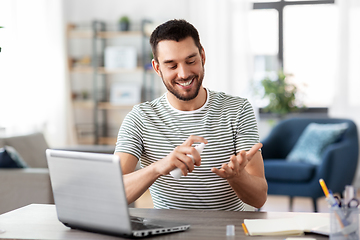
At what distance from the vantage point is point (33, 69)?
4418mm

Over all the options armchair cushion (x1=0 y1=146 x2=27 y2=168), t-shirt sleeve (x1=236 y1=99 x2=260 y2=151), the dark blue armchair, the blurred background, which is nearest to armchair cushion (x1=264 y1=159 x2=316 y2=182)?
the dark blue armchair

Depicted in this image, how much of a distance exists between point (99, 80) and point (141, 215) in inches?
159

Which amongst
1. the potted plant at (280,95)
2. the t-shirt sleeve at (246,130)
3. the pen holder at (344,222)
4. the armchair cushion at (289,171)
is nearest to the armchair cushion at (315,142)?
the armchair cushion at (289,171)

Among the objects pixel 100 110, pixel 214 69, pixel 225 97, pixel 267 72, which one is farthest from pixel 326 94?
pixel 225 97

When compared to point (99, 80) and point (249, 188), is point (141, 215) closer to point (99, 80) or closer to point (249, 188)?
point (249, 188)

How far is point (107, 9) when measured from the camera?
5215mm

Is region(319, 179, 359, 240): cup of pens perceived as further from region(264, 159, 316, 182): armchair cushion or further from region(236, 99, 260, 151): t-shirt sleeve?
region(264, 159, 316, 182): armchair cushion

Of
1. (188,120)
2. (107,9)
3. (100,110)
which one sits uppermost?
(107,9)

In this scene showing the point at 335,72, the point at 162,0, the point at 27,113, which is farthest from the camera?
the point at 162,0

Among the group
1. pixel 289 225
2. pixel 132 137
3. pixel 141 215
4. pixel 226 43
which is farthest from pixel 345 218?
pixel 226 43

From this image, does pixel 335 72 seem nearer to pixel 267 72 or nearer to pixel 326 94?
pixel 326 94

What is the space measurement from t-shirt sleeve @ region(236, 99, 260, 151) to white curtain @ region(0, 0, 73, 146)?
280 centimetres

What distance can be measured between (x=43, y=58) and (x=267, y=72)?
87.7 inches

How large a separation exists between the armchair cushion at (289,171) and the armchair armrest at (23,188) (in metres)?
1.61
